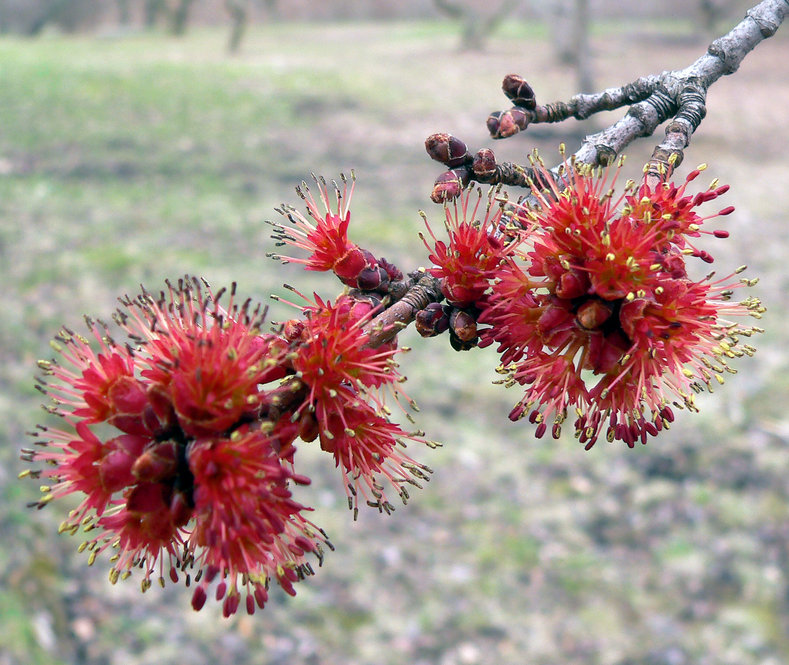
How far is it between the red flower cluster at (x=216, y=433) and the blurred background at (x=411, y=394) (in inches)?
144

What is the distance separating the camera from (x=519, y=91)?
171 cm

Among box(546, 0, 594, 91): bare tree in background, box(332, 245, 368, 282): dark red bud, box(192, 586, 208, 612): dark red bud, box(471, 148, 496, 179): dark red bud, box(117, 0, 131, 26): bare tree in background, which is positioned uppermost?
box(117, 0, 131, 26): bare tree in background

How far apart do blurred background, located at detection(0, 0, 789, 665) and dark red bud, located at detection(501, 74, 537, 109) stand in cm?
415

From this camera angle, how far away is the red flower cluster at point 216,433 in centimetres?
119

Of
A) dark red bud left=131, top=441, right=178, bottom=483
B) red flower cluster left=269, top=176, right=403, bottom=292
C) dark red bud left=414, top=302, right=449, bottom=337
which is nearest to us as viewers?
dark red bud left=131, top=441, right=178, bottom=483

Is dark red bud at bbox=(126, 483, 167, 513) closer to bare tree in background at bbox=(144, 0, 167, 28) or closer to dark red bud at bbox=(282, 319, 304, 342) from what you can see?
dark red bud at bbox=(282, 319, 304, 342)

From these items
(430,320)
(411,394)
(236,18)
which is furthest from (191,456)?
(236,18)

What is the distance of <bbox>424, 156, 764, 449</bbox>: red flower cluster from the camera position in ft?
4.34

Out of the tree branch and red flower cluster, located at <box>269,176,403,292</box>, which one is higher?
the tree branch

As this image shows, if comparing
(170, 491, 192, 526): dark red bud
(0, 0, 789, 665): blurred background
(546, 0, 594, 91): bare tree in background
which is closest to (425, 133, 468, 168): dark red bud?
(170, 491, 192, 526): dark red bud

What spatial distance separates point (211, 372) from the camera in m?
1.23

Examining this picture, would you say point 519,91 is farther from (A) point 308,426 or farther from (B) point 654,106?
(A) point 308,426

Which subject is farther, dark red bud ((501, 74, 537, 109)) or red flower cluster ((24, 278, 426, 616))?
dark red bud ((501, 74, 537, 109))

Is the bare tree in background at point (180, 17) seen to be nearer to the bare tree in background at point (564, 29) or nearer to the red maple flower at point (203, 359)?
the bare tree in background at point (564, 29)
